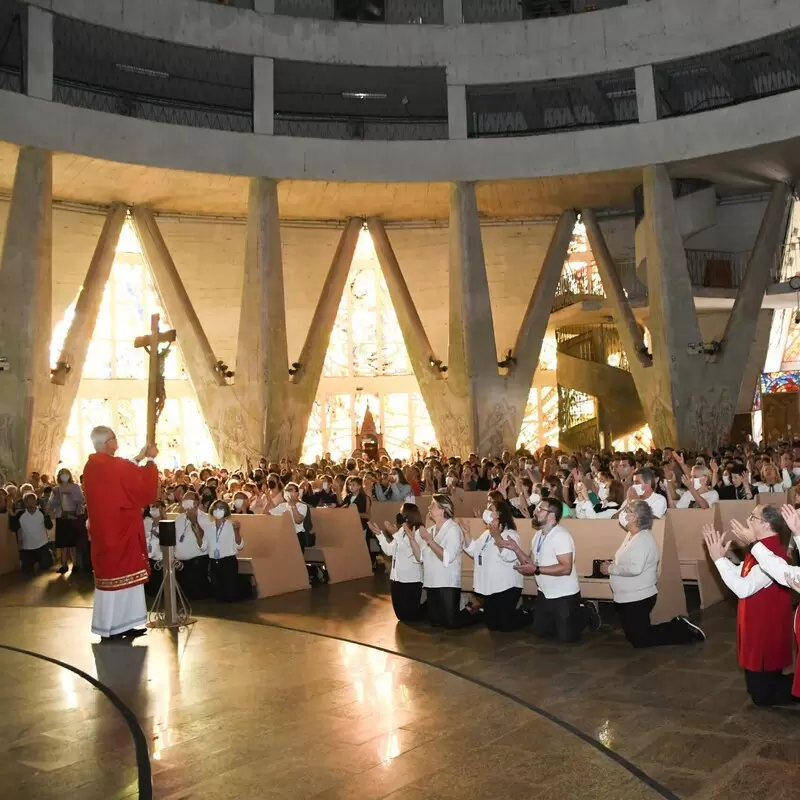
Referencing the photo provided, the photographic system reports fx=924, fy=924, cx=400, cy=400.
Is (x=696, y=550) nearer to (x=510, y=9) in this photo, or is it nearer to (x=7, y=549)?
(x=7, y=549)

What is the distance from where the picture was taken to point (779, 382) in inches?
1077

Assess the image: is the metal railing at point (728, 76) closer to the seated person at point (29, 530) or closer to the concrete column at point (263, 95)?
the concrete column at point (263, 95)

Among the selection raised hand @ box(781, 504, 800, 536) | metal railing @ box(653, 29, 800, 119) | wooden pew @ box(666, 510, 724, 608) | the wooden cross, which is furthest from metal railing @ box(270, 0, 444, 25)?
raised hand @ box(781, 504, 800, 536)

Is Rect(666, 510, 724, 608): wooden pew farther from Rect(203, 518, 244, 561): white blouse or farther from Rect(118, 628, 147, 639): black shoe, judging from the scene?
Rect(118, 628, 147, 639): black shoe

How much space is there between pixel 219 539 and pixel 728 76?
20.6m

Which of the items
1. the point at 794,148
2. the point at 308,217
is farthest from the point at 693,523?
the point at 308,217

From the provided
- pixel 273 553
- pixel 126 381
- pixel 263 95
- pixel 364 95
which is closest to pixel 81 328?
pixel 126 381

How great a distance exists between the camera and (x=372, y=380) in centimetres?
2922

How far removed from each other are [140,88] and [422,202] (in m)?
8.08

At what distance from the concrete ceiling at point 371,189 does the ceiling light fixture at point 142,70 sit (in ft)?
10.1

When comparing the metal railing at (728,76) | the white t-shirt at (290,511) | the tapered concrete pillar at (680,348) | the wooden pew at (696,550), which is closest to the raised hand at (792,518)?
the wooden pew at (696,550)

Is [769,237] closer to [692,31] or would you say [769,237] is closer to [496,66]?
[692,31]

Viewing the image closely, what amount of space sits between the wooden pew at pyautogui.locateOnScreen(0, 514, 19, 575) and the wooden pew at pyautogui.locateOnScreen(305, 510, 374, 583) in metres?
4.96

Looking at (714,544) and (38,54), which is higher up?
(38,54)
